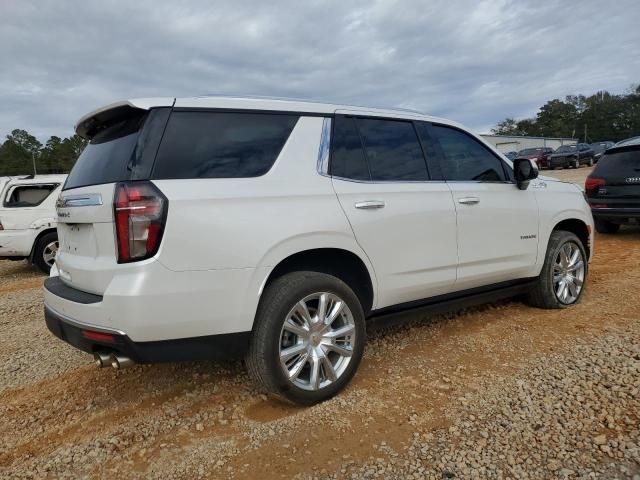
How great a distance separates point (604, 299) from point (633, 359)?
1.72 meters

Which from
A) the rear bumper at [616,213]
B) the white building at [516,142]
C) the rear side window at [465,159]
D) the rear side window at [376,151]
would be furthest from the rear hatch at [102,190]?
the white building at [516,142]

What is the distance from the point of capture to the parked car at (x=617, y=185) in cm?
792

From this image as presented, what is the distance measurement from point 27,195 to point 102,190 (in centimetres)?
734

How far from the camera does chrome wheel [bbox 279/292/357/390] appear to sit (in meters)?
2.84

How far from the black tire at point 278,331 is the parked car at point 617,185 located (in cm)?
705

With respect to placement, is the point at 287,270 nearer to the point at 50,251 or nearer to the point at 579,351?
the point at 579,351

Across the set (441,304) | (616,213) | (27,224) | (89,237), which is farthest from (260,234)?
(616,213)

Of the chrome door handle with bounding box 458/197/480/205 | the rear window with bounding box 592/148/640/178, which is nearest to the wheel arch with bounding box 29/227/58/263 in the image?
the chrome door handle with bounding box 458/197/480/205

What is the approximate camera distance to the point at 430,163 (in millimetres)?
3730

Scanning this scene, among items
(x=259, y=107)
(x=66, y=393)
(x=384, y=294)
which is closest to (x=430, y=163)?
(x=384, y=294)

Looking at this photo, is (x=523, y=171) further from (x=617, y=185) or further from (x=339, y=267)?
(x=617, y=185)

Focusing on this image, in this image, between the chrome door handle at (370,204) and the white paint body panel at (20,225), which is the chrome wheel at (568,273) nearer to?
the chrome door handle at (370,204)

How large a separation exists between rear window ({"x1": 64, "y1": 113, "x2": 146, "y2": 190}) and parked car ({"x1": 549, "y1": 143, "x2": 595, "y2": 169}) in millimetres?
34833

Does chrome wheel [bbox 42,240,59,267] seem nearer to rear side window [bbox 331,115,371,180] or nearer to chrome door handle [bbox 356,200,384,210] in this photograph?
rear side window [bbox 331,115,371,180]
